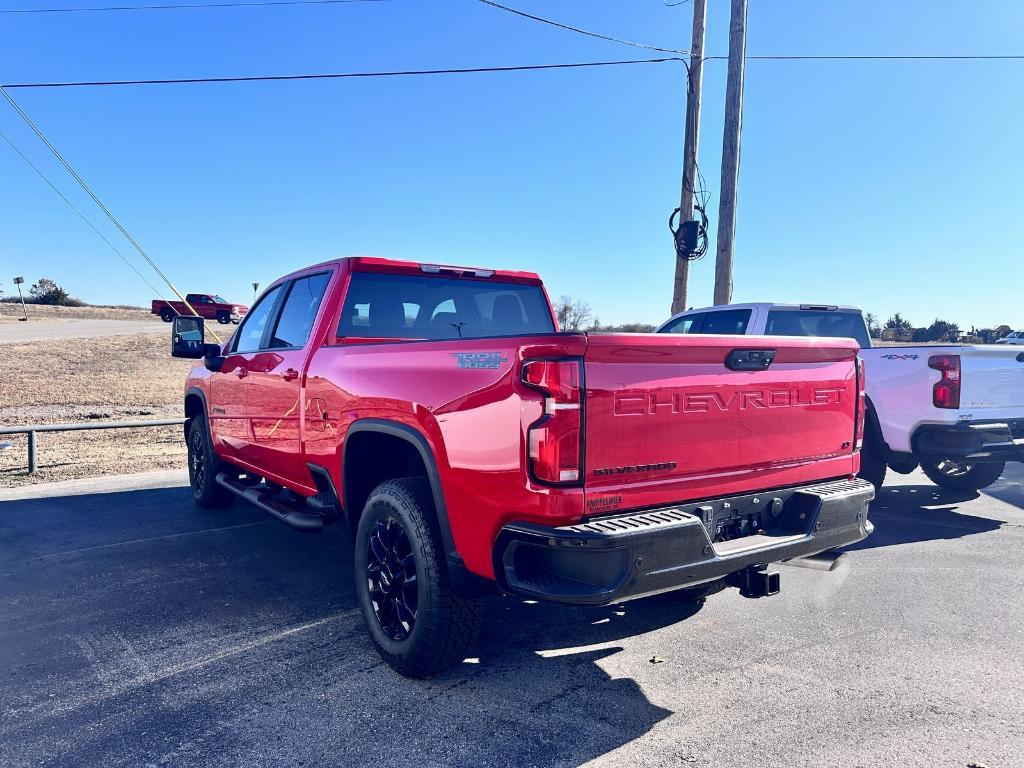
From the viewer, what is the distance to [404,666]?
10.2ft

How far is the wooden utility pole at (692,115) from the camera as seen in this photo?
1021 cm

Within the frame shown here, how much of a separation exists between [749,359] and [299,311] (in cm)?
300

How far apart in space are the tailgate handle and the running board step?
8.38 ft

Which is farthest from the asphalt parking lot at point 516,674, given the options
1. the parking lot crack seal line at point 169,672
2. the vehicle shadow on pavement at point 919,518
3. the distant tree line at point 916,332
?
the distant tree line at point 916,332

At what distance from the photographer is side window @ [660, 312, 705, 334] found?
7.85 meters

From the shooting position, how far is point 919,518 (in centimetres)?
641

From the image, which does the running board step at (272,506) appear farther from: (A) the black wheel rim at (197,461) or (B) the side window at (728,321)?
(B) the side window at (728,321)

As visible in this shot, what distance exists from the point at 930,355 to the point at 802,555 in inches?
143

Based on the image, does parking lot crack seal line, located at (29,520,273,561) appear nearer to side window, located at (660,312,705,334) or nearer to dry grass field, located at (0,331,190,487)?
dry grass field, located at (0,331,190,487)

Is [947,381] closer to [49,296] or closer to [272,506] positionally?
[272,506]

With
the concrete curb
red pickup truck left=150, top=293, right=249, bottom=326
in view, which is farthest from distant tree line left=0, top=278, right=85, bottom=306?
the concrete curb

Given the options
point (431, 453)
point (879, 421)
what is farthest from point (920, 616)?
point (431, 453)

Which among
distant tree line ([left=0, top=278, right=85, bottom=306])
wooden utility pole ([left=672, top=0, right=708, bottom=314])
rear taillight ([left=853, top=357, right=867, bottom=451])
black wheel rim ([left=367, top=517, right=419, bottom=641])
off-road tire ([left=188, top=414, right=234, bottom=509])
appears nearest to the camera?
black wheel rim ([left=367, top=517, right=419, bottom=641])

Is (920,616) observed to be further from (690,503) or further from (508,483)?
(508,483)
